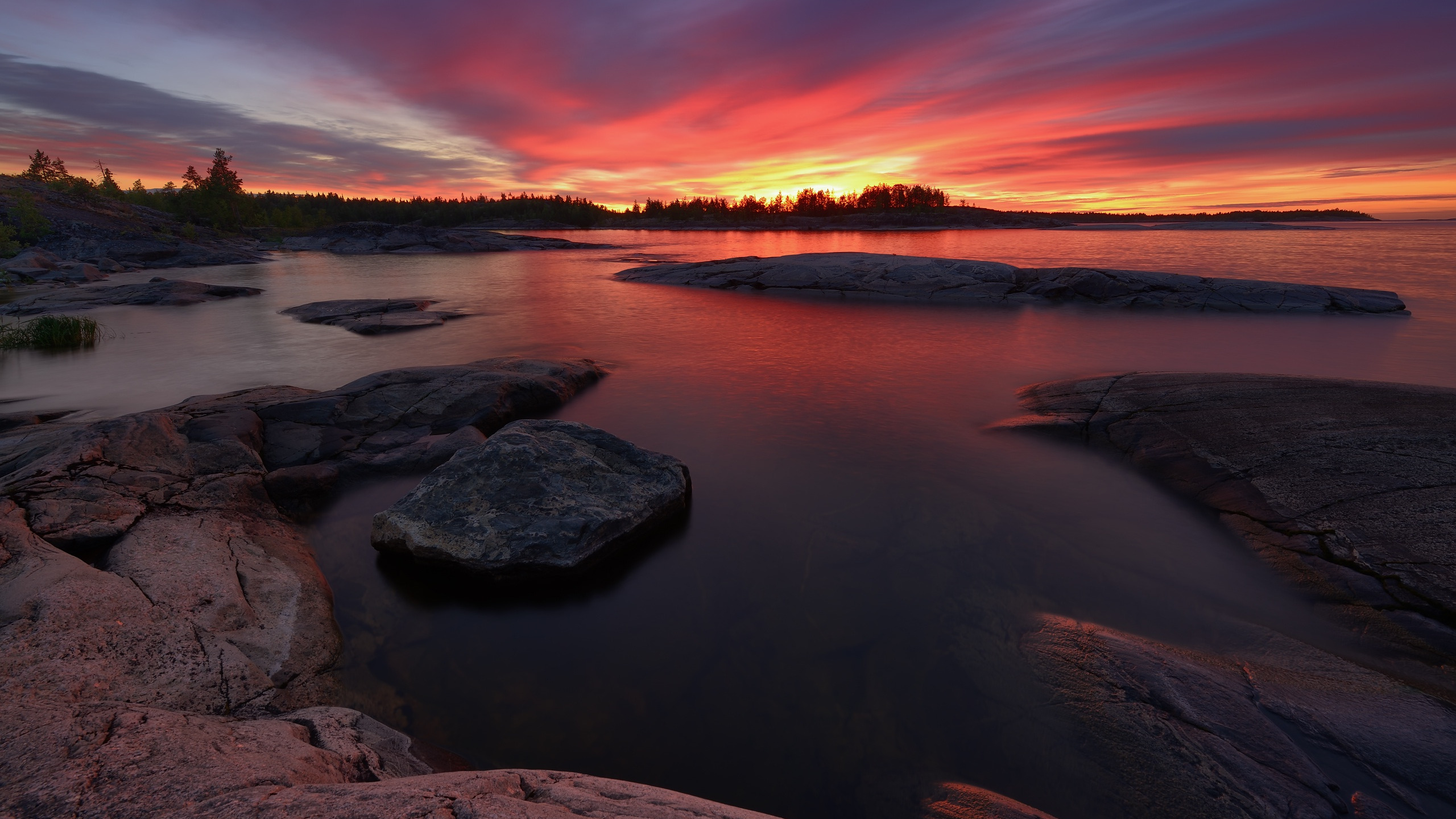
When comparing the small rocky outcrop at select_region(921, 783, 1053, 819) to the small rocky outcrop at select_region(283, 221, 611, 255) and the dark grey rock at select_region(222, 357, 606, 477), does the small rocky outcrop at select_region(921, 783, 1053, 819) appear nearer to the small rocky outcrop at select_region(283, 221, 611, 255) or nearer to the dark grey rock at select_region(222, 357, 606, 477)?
the dark grey rock at select_region(222, 357, 606, 477)

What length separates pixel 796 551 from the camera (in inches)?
231

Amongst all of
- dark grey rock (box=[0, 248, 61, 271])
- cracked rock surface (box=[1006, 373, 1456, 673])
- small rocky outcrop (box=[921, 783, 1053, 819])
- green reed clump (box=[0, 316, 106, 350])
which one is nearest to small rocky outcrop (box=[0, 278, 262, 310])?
dark grey rock (box=[0, 248, 61, 271])

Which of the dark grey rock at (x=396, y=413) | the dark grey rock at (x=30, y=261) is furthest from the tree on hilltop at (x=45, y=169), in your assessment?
the dark grey rock at (x=396, y=413)

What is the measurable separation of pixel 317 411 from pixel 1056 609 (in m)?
9.72

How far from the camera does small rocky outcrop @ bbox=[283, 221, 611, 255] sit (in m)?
58.6

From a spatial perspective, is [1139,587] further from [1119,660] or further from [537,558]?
[537,558]

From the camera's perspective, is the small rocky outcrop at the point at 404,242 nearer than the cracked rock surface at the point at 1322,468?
No

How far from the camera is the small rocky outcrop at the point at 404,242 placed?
5862 centimetres

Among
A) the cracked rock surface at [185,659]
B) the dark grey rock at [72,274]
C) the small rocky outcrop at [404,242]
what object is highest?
the small rocky outcrop at [404,242]

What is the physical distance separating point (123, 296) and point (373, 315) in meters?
12.0

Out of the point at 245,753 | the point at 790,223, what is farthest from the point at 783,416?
the point at 790,223

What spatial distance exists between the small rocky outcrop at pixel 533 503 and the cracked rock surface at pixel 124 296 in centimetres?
2420

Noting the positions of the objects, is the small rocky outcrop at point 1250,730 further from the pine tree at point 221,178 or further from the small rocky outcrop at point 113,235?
the pine tree at point 221,178

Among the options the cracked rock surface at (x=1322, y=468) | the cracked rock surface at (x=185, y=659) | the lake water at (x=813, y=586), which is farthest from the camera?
the cracked rock surface at (x=1322, y=468)
